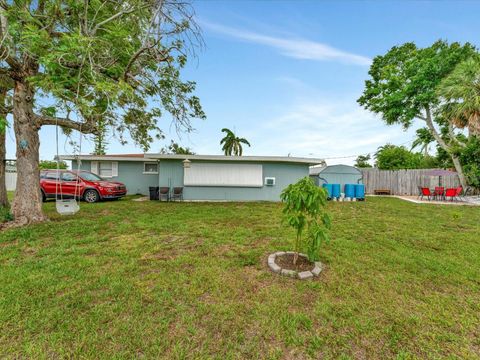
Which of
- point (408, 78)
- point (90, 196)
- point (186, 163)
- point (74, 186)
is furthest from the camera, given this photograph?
point (408, 78)

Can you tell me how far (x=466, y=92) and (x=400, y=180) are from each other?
6.67m

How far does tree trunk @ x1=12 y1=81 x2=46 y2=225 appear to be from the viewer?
4883 millimetres

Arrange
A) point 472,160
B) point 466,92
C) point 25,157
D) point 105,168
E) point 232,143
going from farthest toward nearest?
point 232,143 < point 105,168 < point 472,160 < point 466,92 < point 25,157

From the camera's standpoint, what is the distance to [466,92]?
10.7m

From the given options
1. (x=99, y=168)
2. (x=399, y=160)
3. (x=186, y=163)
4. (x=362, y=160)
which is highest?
(x=362, y=160)

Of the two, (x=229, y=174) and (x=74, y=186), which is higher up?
(x=229, y=174)

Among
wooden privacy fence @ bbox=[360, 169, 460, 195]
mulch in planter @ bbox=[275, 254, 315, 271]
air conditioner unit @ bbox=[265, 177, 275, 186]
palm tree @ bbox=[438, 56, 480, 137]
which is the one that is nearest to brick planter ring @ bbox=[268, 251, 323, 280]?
mulch in planter @ bbox=[275, 254, 315, 271]

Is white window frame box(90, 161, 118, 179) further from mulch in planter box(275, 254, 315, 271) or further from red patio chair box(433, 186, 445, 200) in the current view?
red patio chair box(433, 186, 445, 200)

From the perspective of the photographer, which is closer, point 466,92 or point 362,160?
point 466,92

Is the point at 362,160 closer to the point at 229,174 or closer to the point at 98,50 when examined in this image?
the point at 229,174

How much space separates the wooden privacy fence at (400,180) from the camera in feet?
48.4

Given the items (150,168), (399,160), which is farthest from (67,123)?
(399,160)

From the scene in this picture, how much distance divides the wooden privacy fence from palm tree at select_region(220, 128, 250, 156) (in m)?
16.3

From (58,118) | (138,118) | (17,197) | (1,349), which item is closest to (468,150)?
(138,118)
